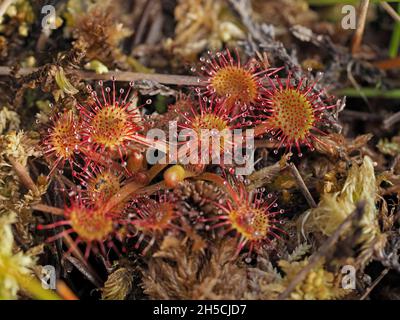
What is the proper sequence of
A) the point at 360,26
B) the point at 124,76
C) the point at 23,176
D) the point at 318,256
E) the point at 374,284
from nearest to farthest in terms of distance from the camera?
the point at 318,256 → the point at 374,284 → the point at 23,176 → the point at 124,76 → the point at 360,26

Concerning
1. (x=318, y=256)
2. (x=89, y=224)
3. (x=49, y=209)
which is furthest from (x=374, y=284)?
(x=49, y=209)

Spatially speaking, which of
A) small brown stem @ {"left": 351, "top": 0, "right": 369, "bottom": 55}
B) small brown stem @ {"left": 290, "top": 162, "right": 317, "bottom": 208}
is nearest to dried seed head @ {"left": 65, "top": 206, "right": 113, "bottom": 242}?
small brown stem @ {"left": 290, "top": 162, "right": 317, "bottom": 208}

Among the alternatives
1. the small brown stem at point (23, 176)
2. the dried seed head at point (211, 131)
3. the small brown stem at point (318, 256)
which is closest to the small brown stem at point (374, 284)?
the small brown stem at point (318, 256)

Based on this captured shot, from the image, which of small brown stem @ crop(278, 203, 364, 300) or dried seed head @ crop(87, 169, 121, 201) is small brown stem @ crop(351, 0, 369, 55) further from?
dried seed head @ crop(87, 169, 121, 201)

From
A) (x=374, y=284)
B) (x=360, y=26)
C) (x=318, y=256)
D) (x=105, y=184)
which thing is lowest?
(x=374, y=284)

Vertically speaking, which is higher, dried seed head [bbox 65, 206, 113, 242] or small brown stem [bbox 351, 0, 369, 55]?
small brown stem [bbox 351, 0, 369, 55]

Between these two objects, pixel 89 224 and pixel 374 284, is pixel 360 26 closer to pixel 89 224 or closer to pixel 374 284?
pixel 374 284
